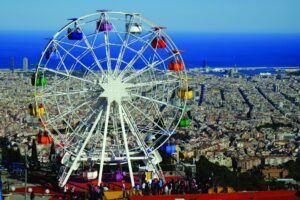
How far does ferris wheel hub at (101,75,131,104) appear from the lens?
19.5 meters

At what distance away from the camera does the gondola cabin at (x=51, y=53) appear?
19.8m

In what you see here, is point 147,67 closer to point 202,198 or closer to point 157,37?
point 157,37

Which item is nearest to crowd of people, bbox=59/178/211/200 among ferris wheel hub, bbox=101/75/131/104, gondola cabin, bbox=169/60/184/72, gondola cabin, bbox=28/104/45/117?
gondola cabin, bbox=28/104/45/117

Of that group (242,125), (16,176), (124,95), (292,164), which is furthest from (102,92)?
(242,125)

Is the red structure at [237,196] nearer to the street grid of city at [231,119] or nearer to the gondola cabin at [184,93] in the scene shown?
the gondola cabin at [184,93]

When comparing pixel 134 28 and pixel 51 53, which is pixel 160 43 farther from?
pixel 51 53

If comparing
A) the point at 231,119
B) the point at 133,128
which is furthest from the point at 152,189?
the point at 231,119

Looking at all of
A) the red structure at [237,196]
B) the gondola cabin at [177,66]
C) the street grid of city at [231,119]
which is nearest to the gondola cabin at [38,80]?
the gondola cabin at [177,66]

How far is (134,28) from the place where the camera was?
1984 centimetres

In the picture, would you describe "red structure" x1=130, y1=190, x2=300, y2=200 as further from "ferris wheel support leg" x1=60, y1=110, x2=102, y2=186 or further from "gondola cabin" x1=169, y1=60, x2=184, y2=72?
"gondola cabin" x1=169, y1=60, x2=184, y2=72

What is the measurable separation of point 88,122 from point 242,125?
52989mm

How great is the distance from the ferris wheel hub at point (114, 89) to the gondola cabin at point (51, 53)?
1.38m

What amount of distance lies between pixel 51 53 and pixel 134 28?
206 centimetres

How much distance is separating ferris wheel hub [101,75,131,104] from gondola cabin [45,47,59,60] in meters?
Answer: 1.38
